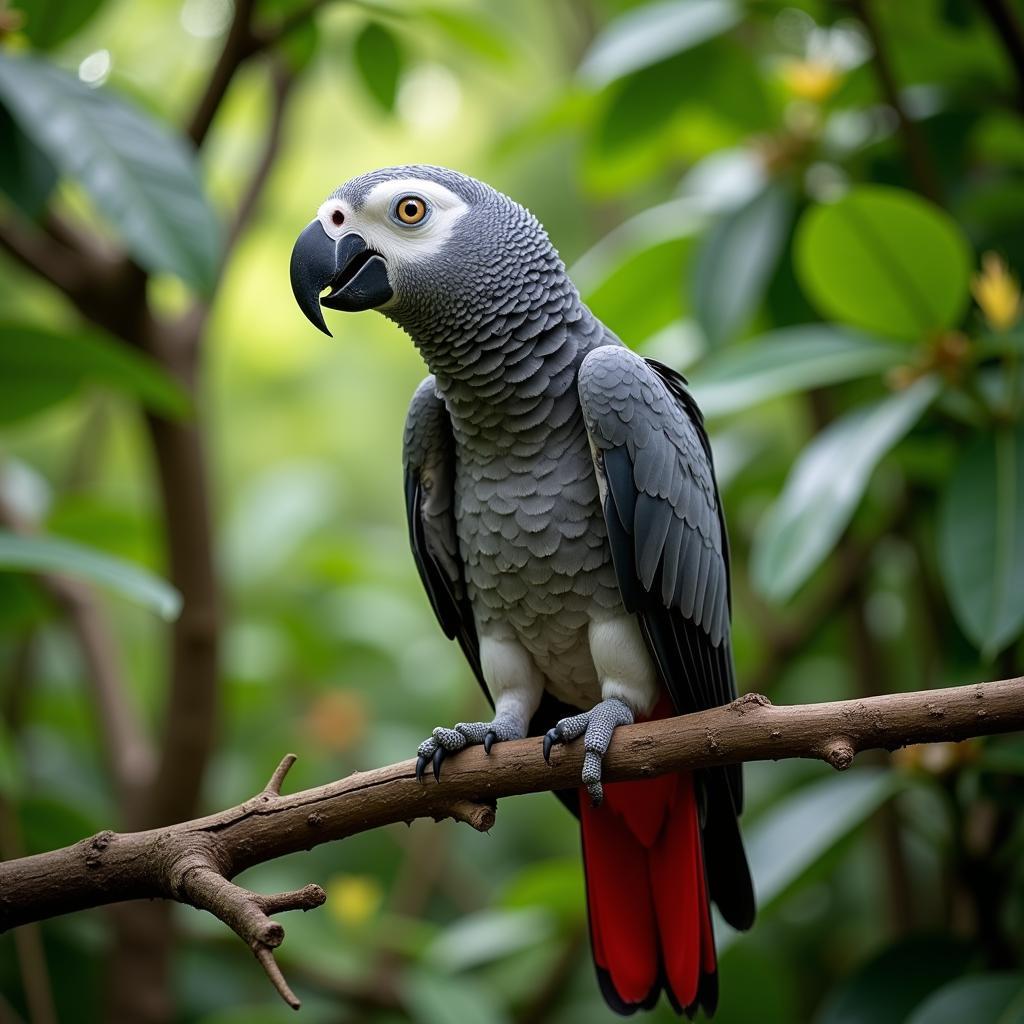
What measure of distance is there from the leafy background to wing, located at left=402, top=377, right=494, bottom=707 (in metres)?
0.31

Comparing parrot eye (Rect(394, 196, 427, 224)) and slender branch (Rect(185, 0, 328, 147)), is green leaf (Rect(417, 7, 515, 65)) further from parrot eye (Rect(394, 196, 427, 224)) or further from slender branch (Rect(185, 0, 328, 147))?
parrot eye (Rect(394, 196, 427, 224))

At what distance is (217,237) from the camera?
4.69 ft

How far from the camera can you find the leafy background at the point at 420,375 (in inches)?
59.1

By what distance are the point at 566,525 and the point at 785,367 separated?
1.79 ft

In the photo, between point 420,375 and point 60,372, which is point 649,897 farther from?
point 420,375

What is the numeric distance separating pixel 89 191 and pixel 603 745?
93 centimetres

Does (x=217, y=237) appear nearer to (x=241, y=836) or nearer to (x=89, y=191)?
(x=89, y=191)

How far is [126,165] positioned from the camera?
55.8 inches

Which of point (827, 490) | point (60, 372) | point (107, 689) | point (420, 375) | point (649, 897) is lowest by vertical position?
point (649, 897)

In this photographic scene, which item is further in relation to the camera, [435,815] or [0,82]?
[0,82]

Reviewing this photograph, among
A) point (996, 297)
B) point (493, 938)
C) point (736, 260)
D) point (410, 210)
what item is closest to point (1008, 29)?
point (996, 297)

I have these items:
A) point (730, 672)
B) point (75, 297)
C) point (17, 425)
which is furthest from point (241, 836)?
point (75, 297)

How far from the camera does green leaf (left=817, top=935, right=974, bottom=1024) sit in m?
1.57

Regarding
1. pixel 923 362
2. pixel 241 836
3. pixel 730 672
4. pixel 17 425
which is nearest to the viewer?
pixel 241 836
